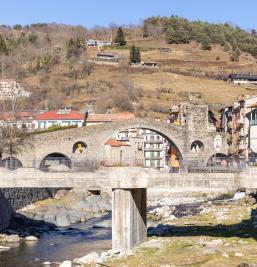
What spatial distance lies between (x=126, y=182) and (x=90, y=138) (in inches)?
1608

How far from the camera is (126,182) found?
3111 centimetres

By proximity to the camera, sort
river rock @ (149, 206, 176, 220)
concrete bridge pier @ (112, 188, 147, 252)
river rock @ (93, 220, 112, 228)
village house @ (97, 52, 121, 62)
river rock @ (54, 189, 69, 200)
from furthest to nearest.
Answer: village house @ (97, 52, 121, 62), river rock @ (54, 189, 69, 200), river rock @ (149, 206, 176, 220), river rock @ (93, 220, 112, 228), concrete bridge pier @ (112, 188, 147, 252)

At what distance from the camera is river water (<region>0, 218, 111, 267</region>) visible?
32.4 meters

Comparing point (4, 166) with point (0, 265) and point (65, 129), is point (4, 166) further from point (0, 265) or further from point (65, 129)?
point (65, 129)

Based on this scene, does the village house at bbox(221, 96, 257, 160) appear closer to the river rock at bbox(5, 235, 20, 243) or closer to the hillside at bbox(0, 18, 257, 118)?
the hillside at bbox(0, 18, 257, 118)

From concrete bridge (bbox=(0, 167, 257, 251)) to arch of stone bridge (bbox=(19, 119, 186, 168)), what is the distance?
34158 mm

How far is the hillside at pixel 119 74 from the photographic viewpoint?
121688 mm

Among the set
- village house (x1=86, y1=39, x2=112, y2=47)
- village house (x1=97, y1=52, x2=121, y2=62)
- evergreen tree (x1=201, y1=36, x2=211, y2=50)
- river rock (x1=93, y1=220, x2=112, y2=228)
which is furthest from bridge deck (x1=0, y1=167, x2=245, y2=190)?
evergreen tree (x1=201, y1=36, x2=211, y2=50)

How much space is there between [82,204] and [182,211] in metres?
9.35

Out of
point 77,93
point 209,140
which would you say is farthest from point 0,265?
point 77,93

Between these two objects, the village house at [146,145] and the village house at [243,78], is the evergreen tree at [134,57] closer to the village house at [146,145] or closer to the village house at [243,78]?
the village house at [243,78]

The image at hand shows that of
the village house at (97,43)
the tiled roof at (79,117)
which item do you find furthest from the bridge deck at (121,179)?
the village house at (97,43)

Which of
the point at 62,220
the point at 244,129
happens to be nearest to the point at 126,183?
the point at 62,220

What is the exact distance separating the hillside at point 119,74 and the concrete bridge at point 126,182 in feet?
261
